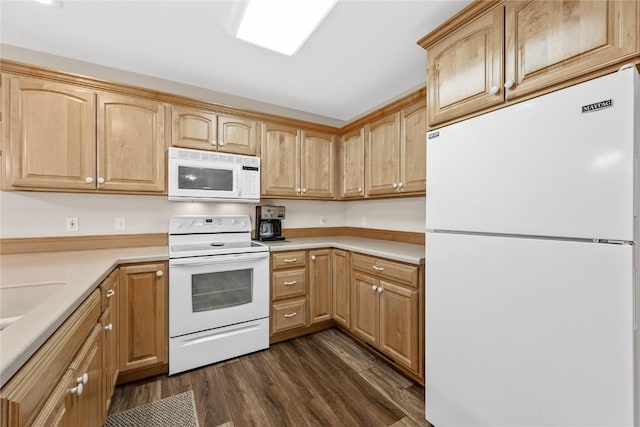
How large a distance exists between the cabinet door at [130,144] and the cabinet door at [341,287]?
169cm

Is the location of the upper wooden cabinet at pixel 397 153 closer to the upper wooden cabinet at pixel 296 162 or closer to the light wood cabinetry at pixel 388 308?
the upper wooden cabinet at pixel 296 162

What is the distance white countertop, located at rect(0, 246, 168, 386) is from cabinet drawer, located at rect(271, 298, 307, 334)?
3.46 ft

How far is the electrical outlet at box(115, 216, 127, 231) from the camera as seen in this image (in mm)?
2240

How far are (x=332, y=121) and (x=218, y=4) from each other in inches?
79.8

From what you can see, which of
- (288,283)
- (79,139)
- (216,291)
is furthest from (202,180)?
(288,283)

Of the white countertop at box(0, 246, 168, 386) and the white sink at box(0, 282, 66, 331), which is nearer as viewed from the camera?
the white countertop at box(0, 246, 168, 386)

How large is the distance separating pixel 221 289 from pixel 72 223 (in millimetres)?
1297

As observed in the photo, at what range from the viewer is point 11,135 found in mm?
1728

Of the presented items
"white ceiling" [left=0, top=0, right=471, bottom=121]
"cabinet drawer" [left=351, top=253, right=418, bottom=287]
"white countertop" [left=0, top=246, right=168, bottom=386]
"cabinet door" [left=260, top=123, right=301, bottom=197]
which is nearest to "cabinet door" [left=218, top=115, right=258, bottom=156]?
"cabinet door" [left=260, top=123, right=301, bottom=197]

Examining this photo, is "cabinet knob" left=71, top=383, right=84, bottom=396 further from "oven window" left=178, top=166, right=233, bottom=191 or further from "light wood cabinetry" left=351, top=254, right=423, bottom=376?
"light wood cabinetry" left=351, top=254, right=423, bottom=376

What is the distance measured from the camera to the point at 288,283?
2432 millimetres

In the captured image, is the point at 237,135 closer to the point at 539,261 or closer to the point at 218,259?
the point at 218,259

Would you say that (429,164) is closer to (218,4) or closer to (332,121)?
(218,4)

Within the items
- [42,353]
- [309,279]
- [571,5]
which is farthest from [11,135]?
→ [571,5]
